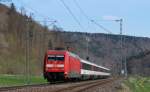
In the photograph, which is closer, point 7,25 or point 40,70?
point 40,70

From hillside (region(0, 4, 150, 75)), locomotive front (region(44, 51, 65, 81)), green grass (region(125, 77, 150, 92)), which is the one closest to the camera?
green grass (region(125, 77, 150, 92))

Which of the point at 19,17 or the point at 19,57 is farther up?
the point at 19,17

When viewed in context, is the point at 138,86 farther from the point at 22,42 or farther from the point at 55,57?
the point at 22,42

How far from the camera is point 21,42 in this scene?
448 ft

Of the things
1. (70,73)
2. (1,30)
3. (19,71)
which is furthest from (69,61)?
(1,30)

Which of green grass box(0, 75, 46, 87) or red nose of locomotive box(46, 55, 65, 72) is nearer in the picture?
green grass box(0, 75, 46, 87)

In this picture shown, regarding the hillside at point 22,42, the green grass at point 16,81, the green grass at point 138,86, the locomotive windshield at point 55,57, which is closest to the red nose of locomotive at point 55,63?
the locomotive windshield at point 55,57

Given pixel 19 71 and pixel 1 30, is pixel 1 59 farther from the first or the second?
pixel 1 30

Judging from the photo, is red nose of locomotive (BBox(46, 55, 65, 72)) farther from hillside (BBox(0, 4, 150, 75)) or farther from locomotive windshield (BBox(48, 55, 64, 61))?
hillside (BBox(0, 4, 150, 75))

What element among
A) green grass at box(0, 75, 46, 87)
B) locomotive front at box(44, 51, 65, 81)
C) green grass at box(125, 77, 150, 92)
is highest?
locomotive front at box(44, 51, 65, 81)

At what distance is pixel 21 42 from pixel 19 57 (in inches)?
407

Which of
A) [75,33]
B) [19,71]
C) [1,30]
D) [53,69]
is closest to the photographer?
[53,69]

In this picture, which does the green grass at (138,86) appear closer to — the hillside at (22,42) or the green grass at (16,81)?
the green grass at (16,81)

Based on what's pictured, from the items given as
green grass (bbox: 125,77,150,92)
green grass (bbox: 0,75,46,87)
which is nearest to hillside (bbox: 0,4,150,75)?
green grass (bbox: 125,77,150,92)
